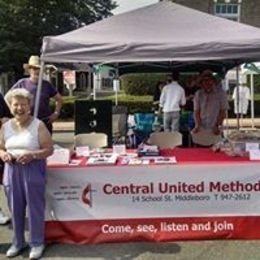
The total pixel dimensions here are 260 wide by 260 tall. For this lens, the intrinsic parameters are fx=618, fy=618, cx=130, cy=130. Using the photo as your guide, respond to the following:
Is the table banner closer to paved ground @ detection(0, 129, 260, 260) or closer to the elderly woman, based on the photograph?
paved ground @ detection(0, 129, 260, 260)

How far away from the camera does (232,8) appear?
112 ft

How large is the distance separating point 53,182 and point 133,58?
1.56 meters

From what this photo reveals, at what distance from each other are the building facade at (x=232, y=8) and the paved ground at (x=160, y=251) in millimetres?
28419

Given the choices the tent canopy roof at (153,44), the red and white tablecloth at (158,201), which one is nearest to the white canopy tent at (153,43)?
the tent canopy roof at (153,44)

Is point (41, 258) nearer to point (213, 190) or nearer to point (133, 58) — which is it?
point (213, 190)

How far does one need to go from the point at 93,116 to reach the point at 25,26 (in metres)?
25.7

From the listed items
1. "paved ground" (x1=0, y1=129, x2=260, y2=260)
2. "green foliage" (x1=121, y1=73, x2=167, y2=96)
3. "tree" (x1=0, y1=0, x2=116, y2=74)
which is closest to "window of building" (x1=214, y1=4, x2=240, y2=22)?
"green foliage" (x1=121, y1=73, x2=167, y2=96)

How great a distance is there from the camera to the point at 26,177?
571 centimetres

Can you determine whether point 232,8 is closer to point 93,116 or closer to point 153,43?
point 93,116

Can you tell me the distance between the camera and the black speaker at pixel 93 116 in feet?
39.7

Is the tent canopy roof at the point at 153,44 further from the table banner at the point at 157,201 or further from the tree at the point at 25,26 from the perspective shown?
the tree at the point at 25,26

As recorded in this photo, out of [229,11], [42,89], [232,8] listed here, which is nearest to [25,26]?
[229,11]

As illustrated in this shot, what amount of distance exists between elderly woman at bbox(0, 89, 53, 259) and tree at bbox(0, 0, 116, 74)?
30582 mm

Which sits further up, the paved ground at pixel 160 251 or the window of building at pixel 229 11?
the window of building at pixel 229 11
